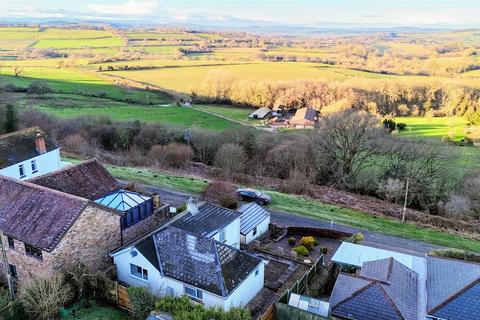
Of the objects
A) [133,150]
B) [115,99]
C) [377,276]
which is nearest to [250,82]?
[115,99]

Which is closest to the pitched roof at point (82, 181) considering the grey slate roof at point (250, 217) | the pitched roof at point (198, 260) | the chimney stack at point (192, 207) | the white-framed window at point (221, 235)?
the chimney stack at point (192, 207)

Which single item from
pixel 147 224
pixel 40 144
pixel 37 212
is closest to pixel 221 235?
pixel 147 224

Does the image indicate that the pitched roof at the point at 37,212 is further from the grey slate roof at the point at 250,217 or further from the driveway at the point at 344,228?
the driveway at the point at 344,228

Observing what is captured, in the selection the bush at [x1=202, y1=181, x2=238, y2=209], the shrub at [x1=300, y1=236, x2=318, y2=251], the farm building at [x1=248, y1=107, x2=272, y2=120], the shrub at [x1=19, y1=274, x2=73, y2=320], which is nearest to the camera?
the shrub at [x1=19, y1=274, x2=73, y2=320]

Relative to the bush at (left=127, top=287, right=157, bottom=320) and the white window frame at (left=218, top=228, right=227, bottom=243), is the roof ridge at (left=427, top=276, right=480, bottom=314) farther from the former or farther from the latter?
the bush at (left=127, top=287, right=157, bottom=320)

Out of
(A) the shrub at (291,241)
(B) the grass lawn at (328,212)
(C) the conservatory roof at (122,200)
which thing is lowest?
(B) the grass lawn at (328,212)

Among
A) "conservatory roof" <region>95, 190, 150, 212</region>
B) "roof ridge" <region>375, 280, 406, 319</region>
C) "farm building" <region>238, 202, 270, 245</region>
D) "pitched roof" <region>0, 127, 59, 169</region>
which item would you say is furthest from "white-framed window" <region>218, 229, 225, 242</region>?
"pitched roof" <region>0, 127, 59, 169</region>

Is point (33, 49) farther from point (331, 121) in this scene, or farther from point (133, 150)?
point (331, 121)
